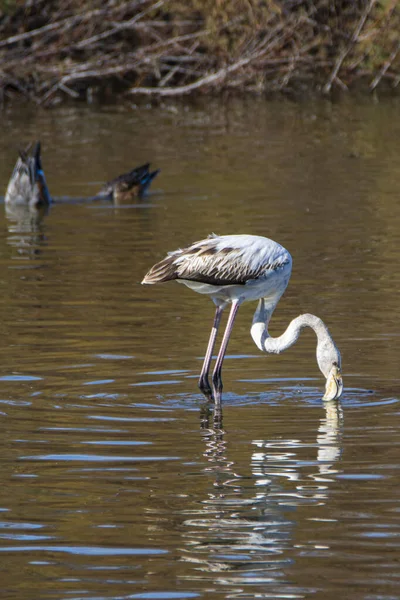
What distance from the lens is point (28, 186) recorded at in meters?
17.2

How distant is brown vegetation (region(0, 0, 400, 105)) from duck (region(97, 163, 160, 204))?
33.9 feet

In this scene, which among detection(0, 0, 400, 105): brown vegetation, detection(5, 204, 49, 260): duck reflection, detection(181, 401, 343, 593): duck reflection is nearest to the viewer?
detection(181, 401, 343, 593): duck reflection

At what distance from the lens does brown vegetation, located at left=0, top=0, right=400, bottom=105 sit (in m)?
27.5

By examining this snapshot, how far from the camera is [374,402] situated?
311 inches

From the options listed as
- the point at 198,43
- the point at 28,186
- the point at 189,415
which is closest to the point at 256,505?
the point at 189,415

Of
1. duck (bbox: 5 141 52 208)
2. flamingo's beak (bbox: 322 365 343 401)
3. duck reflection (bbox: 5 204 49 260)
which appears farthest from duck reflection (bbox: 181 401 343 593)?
duck (bbox: 5 141 52 208)

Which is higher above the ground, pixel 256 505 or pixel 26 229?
pixel 26 229

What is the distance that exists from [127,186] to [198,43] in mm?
12075

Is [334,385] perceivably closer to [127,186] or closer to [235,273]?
[235,273]

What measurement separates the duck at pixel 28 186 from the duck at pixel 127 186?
2.67ft

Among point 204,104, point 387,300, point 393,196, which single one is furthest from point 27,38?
point 387,300

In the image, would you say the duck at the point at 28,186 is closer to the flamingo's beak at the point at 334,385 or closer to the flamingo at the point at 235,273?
the flamingo at the point at 235,273

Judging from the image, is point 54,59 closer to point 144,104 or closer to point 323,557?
point 144,104

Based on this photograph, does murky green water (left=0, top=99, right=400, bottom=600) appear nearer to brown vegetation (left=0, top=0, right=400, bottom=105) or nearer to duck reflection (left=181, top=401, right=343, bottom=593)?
duck reflection (left=181, top=401, right=343, bottom=593)
